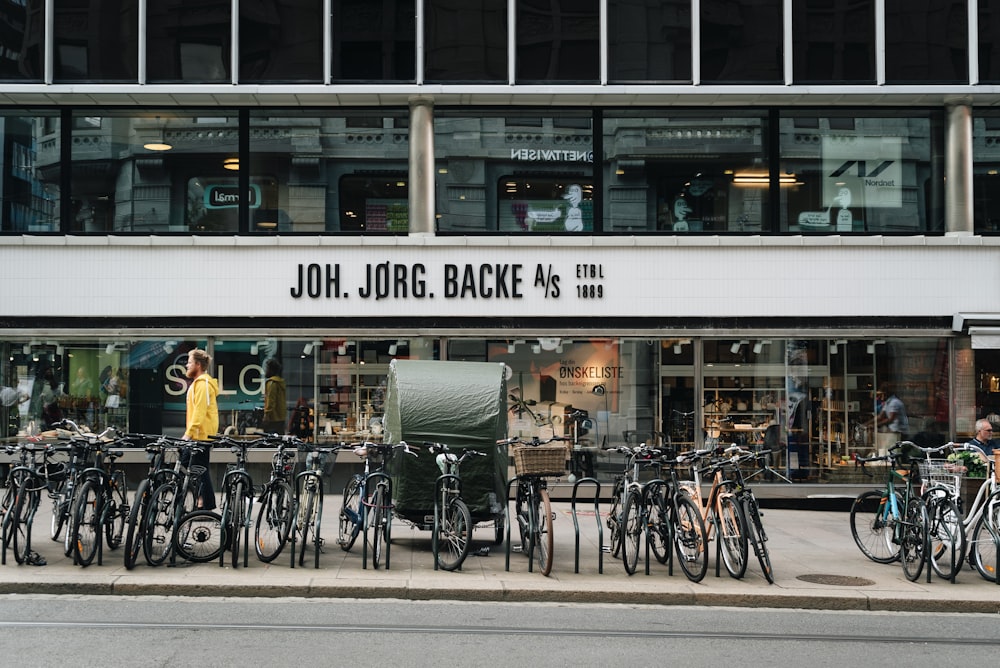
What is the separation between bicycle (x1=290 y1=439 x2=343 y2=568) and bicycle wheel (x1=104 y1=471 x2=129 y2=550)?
5.81 ft

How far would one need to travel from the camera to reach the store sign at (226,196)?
19.0m

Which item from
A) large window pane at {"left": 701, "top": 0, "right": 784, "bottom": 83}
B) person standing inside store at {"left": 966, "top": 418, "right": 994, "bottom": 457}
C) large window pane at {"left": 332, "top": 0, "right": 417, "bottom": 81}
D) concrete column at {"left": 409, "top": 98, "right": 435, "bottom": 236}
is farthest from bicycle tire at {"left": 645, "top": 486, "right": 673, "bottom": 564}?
large window pane at {"left": 332, "top": 0, "right": 417, "bottom": 81}

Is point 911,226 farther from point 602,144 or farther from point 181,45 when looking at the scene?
point 181,45

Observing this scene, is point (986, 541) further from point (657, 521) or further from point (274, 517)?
point (274, 517)

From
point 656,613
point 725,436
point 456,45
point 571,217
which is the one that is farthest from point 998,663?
point 456,45

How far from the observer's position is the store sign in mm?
18984

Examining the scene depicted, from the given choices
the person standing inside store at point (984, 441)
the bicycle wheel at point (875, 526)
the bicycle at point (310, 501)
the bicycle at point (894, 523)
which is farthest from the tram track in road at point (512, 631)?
the person standing inside store at point (984, 441)

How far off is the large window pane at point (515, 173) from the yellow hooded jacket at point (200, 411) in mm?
7131

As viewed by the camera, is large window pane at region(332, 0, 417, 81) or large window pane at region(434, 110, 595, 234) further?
large window pane at region(434, 110, 595, 234)

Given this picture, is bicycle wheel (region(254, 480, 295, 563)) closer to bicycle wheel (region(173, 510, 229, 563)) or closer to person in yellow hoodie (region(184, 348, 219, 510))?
bicycle wheel (region(173, 510, 229, 563))

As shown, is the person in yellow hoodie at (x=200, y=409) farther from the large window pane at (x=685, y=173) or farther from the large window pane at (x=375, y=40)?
the large window pane at (x=685, y=173)

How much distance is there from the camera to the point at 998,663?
7945 millimetres

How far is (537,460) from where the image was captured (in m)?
11.8

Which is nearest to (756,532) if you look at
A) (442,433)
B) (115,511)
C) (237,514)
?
(442,433)
